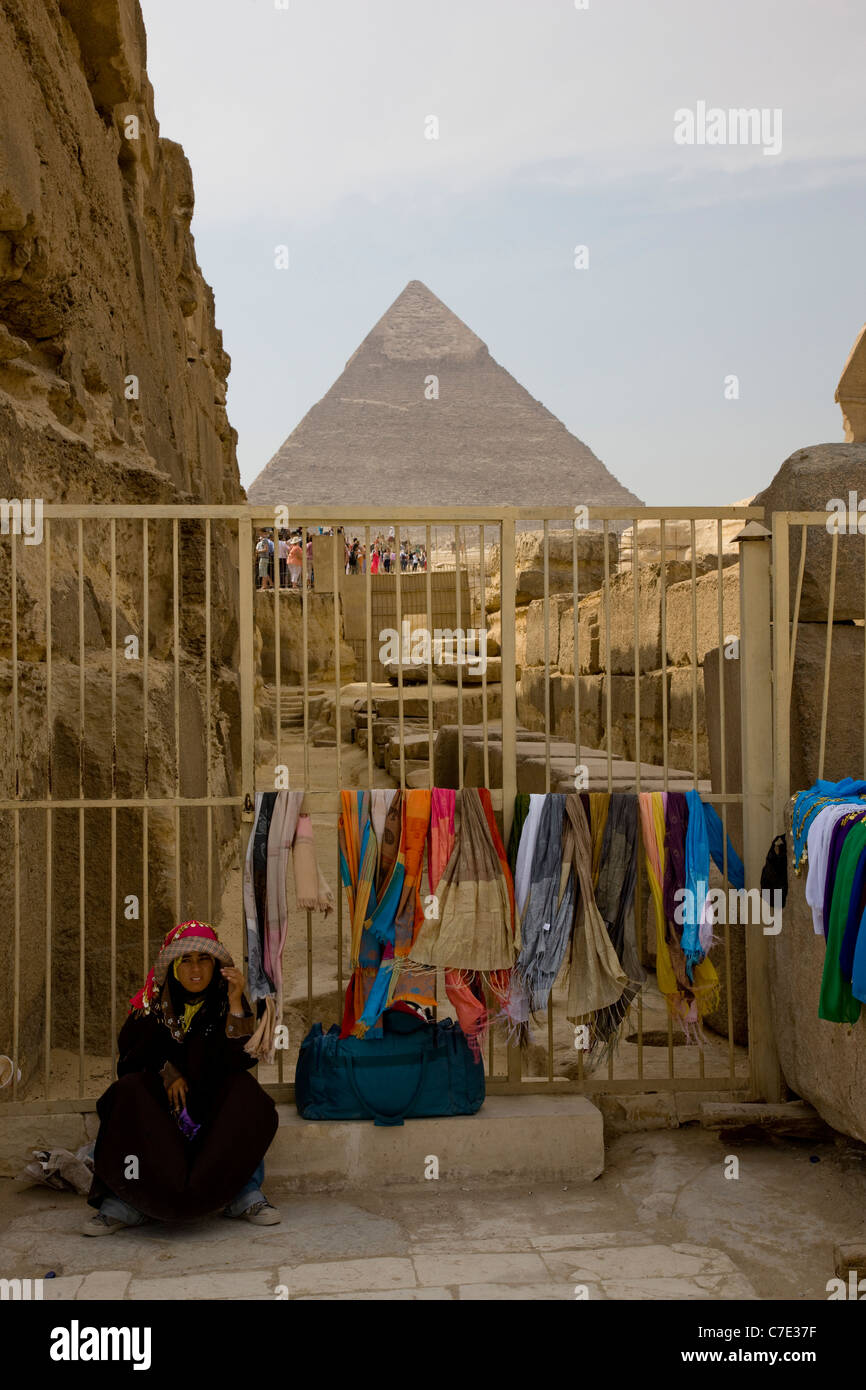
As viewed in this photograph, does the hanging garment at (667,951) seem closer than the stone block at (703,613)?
Yes

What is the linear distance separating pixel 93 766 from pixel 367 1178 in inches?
76.2

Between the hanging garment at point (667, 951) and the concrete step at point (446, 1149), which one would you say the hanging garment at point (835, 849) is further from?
the concrete step at point (446, 1149)

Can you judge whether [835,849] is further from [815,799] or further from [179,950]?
[179,950]

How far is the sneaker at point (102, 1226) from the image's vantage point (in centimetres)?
361

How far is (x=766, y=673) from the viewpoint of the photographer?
177 inches

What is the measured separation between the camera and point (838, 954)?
3529 millimetres

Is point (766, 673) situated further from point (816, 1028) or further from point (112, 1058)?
point (112, 1058)

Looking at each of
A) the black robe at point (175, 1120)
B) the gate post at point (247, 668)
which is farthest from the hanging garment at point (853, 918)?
the gate post at point (247, 668)

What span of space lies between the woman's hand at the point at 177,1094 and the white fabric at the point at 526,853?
121 centimetres

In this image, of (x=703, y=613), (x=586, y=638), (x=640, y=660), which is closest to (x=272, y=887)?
(x=703, y=613)

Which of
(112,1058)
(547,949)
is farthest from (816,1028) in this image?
(112,1058)

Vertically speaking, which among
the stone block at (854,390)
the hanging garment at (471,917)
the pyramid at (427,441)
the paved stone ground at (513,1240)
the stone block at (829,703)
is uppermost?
the pyramid at (427,441)

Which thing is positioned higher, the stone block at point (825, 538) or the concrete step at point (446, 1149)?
the stone block at point (825, 538)

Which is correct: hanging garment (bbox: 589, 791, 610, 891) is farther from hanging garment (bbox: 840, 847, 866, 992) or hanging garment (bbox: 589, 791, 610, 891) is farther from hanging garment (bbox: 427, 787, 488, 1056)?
hanging garment (bbox: 840, 847, 866, 992)
